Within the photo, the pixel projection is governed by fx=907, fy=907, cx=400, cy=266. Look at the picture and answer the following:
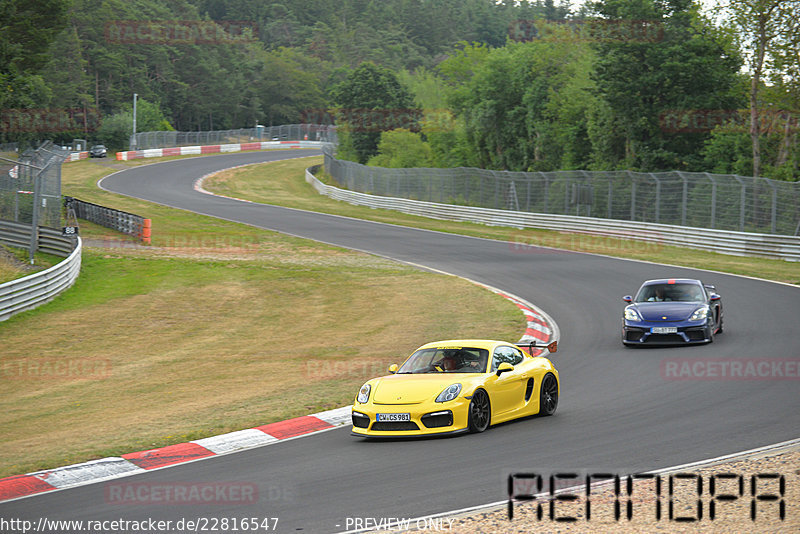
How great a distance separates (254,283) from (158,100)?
362 ft

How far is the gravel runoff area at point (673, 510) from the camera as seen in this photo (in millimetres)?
7102

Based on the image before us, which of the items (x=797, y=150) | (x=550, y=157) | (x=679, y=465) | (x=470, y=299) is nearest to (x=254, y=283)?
(x=470, y=299)

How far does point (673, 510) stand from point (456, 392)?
3984 millimetres

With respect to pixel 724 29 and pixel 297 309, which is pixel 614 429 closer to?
pixel 297 309

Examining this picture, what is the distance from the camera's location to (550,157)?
58.1 m

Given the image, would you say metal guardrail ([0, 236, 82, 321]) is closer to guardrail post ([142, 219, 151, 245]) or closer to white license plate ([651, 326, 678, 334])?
guardrail post ([142, 219, 151, 245])

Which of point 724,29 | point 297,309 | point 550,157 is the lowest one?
point 297,309
